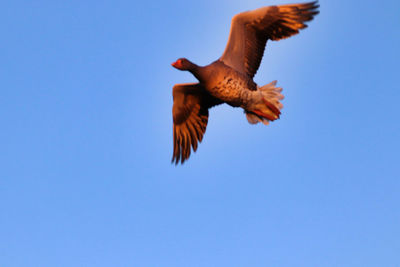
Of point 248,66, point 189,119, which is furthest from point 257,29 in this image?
point 189,119

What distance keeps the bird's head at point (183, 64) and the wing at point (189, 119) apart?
1.33 meters

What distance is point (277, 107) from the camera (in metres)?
9.42

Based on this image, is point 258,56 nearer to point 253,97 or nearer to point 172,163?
point 253,97

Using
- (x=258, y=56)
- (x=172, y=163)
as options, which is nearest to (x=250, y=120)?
(x=258, y=56)

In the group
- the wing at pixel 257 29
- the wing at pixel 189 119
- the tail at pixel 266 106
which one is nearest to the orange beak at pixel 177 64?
Result: the wing at pixel 257 29

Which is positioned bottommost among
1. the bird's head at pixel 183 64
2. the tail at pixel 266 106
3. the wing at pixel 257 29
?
the tail at pixel 266 106

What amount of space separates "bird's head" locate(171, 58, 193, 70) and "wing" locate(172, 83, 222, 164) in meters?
1.33

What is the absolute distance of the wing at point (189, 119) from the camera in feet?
33.9

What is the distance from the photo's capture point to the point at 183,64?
29.2 feet

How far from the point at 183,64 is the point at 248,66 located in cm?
156

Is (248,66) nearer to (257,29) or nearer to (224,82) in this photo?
(257,29)

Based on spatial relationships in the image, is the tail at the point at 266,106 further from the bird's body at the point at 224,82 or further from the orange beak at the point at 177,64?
the orange beak at the point at 177,64

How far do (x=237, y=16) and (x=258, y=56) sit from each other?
995mm

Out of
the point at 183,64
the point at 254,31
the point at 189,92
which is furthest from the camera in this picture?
the point at 189,92
